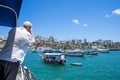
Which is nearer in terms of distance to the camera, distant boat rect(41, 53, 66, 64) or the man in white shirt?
the man in white shirt

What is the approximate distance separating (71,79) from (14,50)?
88.7 feet

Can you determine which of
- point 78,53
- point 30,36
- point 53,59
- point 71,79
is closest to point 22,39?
point 30,36

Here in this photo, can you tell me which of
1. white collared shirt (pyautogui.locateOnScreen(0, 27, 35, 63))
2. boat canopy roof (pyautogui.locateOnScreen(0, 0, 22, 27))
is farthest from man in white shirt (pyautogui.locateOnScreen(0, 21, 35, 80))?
boat canopy roof (pyautogui.locateOnScreen(0, 0, 22, 27))

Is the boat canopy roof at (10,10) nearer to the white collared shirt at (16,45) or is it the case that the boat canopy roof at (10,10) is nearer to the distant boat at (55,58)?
the white collared shirt at (16,45)

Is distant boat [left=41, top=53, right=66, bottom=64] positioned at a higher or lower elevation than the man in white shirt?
lower

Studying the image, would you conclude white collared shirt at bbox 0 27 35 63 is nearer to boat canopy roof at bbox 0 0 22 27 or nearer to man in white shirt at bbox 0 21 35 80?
man in white shirt at bbox 0 21 35 80

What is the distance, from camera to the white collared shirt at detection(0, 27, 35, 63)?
3727 mm

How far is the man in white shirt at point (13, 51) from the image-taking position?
3668mm

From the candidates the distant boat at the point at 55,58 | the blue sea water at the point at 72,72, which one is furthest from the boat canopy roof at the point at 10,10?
the distant boat at the point at 55,58

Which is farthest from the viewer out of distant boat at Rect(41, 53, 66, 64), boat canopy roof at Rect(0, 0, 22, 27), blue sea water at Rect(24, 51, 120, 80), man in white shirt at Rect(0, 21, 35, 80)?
distant boat at Rect(41, 53, 66, 64)

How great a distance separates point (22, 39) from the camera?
3.77 meters

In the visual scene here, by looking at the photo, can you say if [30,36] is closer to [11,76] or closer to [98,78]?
[11,76]

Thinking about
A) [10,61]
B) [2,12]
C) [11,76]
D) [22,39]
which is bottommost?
[11,76]

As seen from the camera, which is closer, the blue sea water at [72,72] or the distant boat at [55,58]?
the blue sea water at [72,72]
